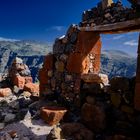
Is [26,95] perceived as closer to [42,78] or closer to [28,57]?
[42,78]

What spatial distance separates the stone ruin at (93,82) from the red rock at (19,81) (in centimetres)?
228

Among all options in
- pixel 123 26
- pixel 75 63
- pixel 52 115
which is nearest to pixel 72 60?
pixel 75 63

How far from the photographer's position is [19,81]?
10117mm

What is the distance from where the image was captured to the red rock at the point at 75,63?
22.1 feet

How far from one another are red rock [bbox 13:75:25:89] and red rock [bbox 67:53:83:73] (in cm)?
369

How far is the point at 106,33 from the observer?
662cm

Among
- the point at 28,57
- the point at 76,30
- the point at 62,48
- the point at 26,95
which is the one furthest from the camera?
the point at 28,57

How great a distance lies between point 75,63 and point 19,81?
400 centimetres

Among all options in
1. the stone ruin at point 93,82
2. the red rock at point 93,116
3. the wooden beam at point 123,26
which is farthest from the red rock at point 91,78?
the wooden beam at point 123,26

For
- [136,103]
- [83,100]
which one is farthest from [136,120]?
[83,100]

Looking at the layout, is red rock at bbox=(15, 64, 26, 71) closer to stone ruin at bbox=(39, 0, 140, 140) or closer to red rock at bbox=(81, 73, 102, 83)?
stone ruin at bbox=(39, 0, 140, 140)

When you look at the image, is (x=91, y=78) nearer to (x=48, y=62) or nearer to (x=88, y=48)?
(x=88, y=48)

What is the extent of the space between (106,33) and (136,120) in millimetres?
2587

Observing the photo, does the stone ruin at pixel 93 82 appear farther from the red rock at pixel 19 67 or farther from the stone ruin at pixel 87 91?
the red rock at pixel 19 67
